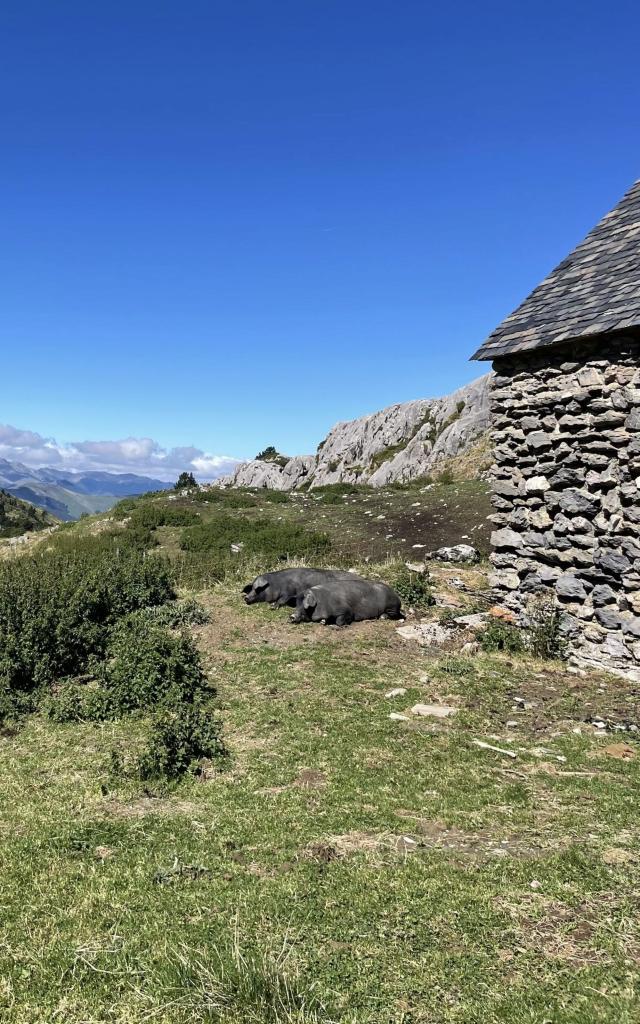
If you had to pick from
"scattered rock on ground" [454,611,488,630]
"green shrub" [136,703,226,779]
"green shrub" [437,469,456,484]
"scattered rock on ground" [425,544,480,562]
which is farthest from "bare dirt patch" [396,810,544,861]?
"green shrub" [437,469,456,484]

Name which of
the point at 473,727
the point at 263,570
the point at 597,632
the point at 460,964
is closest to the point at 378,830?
the point at 460,964

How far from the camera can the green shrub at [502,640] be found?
1024 centimetres

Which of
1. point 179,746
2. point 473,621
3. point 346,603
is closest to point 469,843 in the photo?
point 179,746

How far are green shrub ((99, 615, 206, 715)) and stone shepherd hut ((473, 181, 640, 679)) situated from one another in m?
6.02

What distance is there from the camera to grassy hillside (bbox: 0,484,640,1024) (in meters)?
3.54

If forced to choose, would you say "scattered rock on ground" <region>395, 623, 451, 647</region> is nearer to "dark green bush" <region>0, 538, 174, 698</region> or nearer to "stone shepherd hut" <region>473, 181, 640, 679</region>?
"stone shepherd hut" <region>473, 181, 640, 679</region>

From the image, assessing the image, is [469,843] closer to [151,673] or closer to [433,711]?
[433,711]

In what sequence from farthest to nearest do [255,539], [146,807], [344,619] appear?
[255,539], [344,619], [146,807]

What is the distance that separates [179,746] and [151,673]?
6.85ft

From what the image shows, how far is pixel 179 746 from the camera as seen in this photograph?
22.0 feet

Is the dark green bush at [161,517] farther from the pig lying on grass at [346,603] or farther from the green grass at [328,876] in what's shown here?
the green grass at [328,876]

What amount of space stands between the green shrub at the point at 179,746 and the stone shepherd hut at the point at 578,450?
19.9 feet

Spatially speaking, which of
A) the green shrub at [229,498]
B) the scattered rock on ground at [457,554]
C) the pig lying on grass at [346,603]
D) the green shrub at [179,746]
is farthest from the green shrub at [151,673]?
the green shrub at [229,498]

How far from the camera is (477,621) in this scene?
11.4 m
